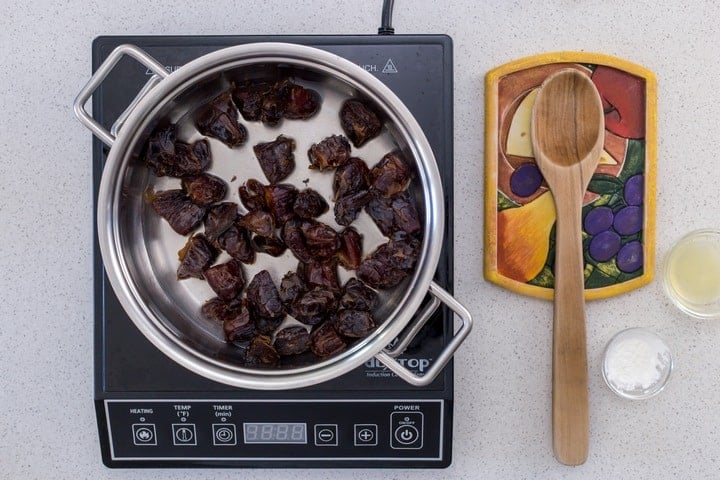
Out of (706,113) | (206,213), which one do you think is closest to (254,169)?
(206,213)

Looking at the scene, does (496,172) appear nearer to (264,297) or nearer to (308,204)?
(308,204)

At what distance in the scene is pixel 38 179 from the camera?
3.30 ft

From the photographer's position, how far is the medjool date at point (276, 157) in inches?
36.1

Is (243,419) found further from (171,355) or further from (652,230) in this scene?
(652,230)

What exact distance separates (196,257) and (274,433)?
28cm

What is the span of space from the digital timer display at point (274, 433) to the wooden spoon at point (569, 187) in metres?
0.38

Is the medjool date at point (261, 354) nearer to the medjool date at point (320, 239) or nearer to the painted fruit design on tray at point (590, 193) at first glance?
the medjool date at point (320, 239)

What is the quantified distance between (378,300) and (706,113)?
0.58 metres

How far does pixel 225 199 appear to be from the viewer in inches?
37.4

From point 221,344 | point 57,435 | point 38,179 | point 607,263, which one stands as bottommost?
point 57,435

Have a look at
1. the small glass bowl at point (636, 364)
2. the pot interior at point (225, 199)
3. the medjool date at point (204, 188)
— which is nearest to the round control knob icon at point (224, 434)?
the pot interior at point (225, 199)

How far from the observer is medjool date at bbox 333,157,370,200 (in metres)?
0.91

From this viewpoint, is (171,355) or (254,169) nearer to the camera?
(171,355)

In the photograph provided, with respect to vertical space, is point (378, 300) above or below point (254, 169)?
below
